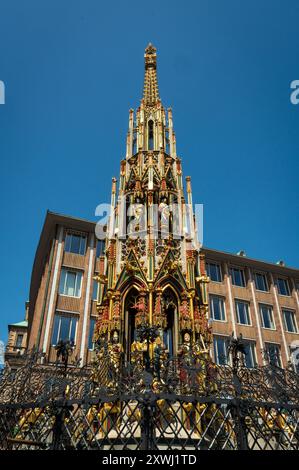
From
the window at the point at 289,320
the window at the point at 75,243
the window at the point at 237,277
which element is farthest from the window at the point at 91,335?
the window at the point at 289,320

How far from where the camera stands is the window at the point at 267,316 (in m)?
33.1

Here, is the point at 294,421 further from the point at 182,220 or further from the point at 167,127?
the point at 167,127

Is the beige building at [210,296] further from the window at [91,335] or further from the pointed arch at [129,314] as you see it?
the pointed arch at [129,314]

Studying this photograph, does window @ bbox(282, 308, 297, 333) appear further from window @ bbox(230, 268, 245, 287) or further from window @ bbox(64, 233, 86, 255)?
window @ bbox(64, 233, 86, 255)

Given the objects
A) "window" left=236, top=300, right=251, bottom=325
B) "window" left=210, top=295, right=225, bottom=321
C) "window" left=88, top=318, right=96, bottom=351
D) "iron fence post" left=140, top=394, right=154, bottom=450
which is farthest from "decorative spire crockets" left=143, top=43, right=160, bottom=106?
"window" left=236, top=300, right=251, bottom=325

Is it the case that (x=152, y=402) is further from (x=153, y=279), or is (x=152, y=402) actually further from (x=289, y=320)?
(x=289, y=320)

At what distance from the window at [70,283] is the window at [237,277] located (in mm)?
14247

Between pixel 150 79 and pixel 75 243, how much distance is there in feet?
47.6

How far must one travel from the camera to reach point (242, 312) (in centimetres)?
3291

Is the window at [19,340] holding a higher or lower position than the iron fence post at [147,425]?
higher

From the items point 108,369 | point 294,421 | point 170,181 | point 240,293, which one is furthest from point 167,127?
point 240,293

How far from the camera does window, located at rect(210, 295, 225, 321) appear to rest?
31531 mm

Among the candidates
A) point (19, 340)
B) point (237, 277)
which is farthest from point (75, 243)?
point (19, 340)

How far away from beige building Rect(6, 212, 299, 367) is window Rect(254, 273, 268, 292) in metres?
0.10
